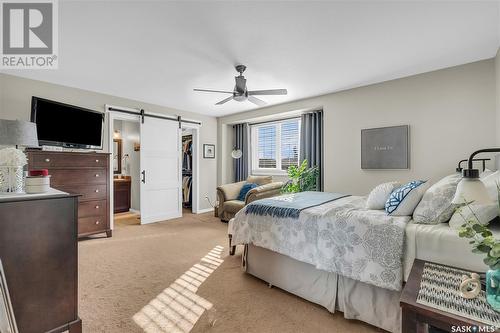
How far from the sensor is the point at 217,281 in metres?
2.38

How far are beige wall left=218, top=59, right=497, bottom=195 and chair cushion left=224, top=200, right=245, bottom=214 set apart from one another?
1.66 metres

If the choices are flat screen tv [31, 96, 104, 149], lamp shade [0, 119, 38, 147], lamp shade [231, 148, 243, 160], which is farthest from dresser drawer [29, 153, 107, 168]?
lamp shade [231, 148, 243, 160]

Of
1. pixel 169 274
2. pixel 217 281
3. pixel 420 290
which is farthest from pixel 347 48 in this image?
pixel 169 274

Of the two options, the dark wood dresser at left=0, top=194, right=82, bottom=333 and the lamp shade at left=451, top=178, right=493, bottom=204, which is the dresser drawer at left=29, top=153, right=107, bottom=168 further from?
the lamp shade at left=451, top=178, right=493, bottom=204

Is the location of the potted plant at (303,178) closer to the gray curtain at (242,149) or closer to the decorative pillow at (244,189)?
the decorative pillow at (244,189)

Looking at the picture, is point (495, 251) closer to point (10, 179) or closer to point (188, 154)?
point (10, 179)

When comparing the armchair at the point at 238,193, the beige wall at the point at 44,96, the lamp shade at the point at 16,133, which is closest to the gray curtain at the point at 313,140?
the armchair at the point at 238,193

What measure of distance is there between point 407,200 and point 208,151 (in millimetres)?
4682

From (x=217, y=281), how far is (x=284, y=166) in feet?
11.1

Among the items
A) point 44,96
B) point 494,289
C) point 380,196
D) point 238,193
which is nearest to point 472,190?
point 494,289

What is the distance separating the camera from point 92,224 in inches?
143

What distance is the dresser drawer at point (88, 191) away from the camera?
340 cm

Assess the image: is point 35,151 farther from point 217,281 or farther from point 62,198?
point 217,281

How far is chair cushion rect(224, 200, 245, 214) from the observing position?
4.49 m
